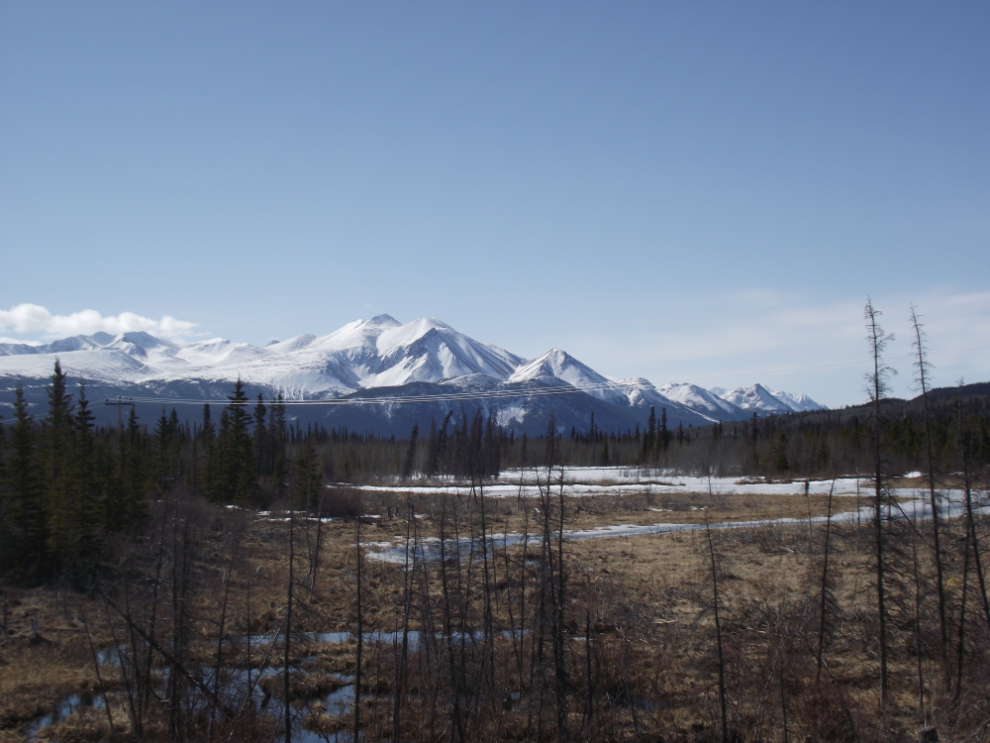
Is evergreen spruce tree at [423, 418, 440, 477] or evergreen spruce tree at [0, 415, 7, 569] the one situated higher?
evergreen spruce tree at [0, 415, 7, 569]

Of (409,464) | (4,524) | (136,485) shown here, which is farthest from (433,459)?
(4,524)

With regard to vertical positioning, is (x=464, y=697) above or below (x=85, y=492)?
below

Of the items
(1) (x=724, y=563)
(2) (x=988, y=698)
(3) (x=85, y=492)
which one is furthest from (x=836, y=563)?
(3) (x=85, y=492)

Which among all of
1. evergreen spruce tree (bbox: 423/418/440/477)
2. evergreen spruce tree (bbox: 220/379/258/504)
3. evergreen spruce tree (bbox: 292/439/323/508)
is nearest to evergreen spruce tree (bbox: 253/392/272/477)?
evergreen spruce tree (bbox: 220/379/258/504)

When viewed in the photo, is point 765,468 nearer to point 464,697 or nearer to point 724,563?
point 724,563

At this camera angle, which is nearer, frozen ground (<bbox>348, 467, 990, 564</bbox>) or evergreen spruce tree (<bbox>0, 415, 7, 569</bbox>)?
frozen ground (<bbox>348, 467, 990, 564</bbox>)

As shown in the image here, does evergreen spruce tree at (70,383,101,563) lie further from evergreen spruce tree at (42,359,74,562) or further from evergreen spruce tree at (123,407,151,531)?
evergreen spruce tree at (123,407,151,531)

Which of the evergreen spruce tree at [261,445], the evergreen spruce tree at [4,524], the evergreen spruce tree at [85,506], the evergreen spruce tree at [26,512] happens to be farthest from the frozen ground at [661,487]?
the evergreen spruce tree at [4,524]

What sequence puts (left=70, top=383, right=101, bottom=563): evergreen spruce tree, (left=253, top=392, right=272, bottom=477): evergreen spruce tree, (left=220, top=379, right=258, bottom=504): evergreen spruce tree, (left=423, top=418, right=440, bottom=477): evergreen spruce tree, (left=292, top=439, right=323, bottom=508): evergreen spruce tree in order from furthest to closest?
(left=423, top=418, right=440, bottom=477): evergreen spruce tree, (left=253, top=392, right=272, bottom=477): evergreen spruce tree, (left=220, top=379, right=258, bottom=504): evergreen spruce tree, (left=292, top=439, right=323, bottom=508): evergreen spruce tree, (left=70, top=383, right=101, bottom=563): evergreen spruce tree

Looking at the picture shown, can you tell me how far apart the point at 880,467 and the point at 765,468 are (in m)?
101

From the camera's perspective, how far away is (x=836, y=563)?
3120 centimetres

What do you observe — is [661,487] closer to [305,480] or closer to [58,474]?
[305,480]

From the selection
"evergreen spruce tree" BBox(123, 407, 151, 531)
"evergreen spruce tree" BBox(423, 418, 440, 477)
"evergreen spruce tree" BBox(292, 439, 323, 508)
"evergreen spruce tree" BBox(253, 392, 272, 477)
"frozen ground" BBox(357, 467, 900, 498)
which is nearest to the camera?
"evergreen spruce tree" BBox(123, 407, 151, 531)

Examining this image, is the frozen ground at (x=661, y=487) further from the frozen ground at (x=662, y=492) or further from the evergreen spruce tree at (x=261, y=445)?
the evergreen spruce tree at (x=261, y=445)
